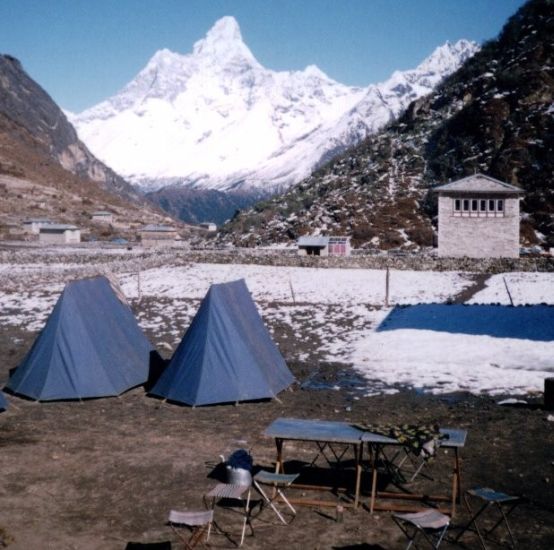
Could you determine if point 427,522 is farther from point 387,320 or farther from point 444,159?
point 444,159

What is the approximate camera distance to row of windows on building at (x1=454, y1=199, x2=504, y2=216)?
168 ft

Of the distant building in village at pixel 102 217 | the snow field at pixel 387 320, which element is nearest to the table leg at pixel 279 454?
the snow field at pixel 387 320

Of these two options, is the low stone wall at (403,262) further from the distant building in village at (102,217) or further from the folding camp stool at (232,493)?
the distant building in village at (102,217)

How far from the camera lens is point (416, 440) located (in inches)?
333

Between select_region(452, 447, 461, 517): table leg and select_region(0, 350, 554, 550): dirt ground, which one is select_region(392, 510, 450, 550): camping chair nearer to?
select_region(0, 350, 554, 550): dirt ground

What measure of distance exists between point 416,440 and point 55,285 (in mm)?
29994

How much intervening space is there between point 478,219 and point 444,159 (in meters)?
22.0

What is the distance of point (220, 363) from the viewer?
47.4ft

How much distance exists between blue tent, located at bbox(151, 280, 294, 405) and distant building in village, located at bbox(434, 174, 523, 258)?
38590 millimetres

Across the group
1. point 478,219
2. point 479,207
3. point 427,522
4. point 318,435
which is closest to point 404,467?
point 318,435

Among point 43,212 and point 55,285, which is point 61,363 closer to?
point 55,285

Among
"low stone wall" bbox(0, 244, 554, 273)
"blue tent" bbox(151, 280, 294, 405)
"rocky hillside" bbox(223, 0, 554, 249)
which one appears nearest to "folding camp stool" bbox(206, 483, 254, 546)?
"blue tent" bbox(151, 280, 294, 405)

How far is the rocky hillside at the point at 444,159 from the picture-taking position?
204 feet

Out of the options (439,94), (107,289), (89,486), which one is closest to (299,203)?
(439,94)
